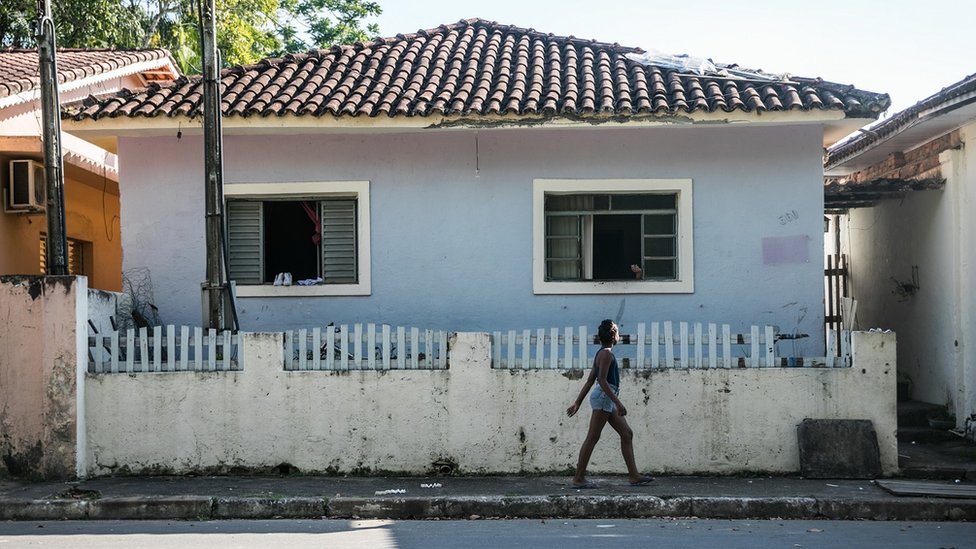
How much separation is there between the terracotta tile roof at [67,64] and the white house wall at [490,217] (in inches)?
108

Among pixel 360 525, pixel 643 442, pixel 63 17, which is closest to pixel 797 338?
pixel 643 442

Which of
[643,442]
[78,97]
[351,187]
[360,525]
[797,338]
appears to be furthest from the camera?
[78,97]

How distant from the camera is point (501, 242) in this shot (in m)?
11.8

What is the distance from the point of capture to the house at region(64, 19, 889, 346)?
1156 cm

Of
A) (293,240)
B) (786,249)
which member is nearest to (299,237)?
(293,240)

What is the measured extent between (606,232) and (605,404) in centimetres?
316

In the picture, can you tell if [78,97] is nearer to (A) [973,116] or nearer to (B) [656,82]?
(B) [656,82]

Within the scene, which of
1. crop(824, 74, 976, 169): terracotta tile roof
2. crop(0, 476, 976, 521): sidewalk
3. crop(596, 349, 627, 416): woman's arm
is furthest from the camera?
crop(824, 74, 976, 169): terracotta tile roof

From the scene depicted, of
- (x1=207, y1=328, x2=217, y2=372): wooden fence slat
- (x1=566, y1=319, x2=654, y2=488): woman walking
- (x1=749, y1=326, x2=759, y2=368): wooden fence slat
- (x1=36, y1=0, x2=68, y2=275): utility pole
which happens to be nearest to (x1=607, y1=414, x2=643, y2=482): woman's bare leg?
(x1=566, y1=319, x2=654, y2=488): woman walking

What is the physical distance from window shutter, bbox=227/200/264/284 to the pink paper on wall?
5.79 metres

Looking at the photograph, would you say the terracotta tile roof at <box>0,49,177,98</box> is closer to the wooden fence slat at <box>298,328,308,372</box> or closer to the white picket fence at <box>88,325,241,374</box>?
the white picket fence at <box>88,325,241,374</box>

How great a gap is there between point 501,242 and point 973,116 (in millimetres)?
5434

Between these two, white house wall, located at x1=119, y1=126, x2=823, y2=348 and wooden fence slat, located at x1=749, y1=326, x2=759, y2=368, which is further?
white house wall, located at x1=119, y1=126, x2=823, y2=348

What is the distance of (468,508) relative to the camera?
28.9ft
